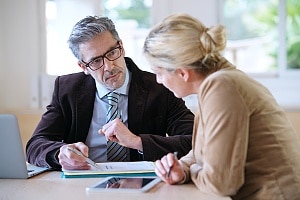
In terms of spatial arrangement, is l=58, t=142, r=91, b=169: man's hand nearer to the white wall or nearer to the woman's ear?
the woman's ear

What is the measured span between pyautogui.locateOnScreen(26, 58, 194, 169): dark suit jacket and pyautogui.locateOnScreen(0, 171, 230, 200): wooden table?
0.45 m

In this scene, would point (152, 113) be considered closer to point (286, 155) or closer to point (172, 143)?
point (172, 143)

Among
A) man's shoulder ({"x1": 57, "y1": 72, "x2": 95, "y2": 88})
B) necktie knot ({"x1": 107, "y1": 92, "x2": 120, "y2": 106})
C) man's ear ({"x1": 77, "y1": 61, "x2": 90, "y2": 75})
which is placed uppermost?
man's ear ({"x1": 77, "y1": 61, "x2": 90, "y2": 75})

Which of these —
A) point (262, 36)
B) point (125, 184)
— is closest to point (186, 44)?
point (125, 184)

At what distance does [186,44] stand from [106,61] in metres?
0.67

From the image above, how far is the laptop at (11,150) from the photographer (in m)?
1.46

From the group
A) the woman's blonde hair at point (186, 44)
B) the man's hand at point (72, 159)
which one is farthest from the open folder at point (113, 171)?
the woman's blonde hair at point (186, 44)

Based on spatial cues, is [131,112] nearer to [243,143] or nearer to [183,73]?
[183,73]

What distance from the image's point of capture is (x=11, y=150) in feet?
4.87

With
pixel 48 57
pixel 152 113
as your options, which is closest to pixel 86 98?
pixel 152 113

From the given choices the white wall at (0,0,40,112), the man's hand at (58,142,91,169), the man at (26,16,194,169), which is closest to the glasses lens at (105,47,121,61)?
the man at (26,16,194,169)

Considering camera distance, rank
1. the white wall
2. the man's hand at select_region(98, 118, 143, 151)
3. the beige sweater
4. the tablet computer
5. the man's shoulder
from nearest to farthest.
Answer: the beige sweater, the tablet computer, the man's hand at select_region(98, 118, 143, 151), the man's shoulder, the white wall

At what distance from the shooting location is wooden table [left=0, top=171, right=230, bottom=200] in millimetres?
1270

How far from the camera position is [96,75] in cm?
200
